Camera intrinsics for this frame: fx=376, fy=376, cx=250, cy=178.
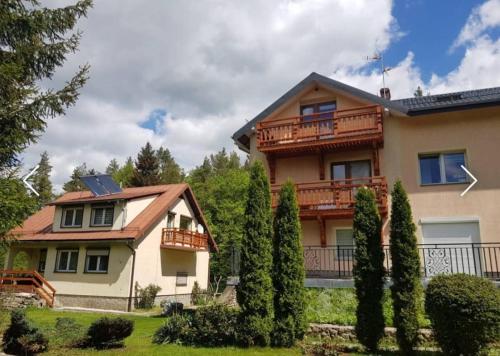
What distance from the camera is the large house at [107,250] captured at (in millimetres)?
21281

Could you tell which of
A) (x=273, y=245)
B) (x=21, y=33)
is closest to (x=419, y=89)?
(x=273, y=245)

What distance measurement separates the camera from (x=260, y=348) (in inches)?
378

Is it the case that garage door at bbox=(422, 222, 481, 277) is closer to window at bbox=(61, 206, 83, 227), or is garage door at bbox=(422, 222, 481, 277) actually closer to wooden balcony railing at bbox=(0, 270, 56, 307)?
window at bbox=(61, 206, 83, 227)

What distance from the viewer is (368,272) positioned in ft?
31.6

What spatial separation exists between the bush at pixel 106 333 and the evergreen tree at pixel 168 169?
3819 cm

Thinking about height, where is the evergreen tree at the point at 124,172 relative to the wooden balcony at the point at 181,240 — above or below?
above

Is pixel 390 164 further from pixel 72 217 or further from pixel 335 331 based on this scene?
pixel 72 217

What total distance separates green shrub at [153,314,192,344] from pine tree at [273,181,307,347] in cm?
244

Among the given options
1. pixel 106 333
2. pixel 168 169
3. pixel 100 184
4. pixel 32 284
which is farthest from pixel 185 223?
pixel 168 169

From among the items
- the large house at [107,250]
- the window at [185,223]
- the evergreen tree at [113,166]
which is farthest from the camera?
the evergreen tree at [113,166]

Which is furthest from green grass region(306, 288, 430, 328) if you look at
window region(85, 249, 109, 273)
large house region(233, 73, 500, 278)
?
window region(85, 249, 109, 273)

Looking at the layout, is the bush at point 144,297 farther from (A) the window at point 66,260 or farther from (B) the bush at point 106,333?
(B) the bush at point 106,333

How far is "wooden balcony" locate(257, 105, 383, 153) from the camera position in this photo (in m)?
15.5

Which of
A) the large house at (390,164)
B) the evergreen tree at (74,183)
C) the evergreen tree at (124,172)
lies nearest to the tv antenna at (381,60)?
the large house at (390,164)
